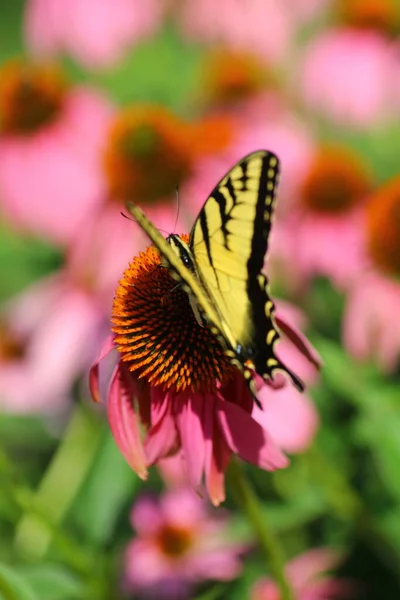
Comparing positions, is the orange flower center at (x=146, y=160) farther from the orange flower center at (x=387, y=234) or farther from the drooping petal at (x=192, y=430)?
the drooping petal at (x=192, y=430)

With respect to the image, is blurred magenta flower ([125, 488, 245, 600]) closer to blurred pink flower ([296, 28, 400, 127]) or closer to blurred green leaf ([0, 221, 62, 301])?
blurred green leaf ([0, 221, 62, 301])

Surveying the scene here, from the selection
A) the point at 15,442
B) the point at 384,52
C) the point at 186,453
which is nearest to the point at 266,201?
the point at 186,453

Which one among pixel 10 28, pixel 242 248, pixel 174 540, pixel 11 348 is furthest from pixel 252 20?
pixel 10 28

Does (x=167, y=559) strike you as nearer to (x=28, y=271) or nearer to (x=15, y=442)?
(x=15, y=442)

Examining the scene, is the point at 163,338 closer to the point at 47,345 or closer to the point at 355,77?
the point at 47,345

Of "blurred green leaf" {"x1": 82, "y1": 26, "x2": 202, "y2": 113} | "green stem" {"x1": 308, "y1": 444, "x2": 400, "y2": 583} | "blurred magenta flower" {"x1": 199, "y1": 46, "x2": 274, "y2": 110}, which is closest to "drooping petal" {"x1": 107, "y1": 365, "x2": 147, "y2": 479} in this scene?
"green stem" {"x1": 308, "y1": 444, "x2": 400, "y2": 583}

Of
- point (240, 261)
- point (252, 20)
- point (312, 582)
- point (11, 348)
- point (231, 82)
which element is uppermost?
point (252, 20)
